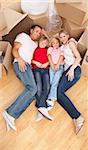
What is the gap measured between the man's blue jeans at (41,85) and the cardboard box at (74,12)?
0.45 metres

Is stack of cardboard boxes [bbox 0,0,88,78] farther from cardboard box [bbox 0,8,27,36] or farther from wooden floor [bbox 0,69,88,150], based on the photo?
wooden floor [bbox 0,69,88,150]

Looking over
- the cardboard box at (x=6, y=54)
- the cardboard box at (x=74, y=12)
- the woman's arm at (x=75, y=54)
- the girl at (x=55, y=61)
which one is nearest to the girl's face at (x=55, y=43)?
the girl at (x=55, y=61)

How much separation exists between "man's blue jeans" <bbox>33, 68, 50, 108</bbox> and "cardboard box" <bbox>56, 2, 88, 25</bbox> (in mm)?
452

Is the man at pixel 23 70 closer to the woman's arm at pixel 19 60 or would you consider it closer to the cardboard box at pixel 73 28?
the woman's arm at pixel 19 60

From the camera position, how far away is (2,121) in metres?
2.17

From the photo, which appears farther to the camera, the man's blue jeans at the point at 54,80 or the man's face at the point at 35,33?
the man's face at the point at 35,33

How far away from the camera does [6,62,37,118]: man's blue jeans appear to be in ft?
7.16

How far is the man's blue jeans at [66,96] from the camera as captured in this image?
2.22 m

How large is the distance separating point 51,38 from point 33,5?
11.6 inches

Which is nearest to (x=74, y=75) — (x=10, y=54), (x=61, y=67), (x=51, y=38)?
(x=61, y=67)

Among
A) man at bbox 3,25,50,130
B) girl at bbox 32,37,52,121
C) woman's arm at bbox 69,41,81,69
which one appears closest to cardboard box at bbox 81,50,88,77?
woman's arm at bbox 69,41,81,69

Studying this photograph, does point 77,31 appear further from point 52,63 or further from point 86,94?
point 86,94

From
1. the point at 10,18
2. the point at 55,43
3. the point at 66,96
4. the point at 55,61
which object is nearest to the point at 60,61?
the point at 55,61

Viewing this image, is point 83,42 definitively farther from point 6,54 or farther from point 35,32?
point 6,54
